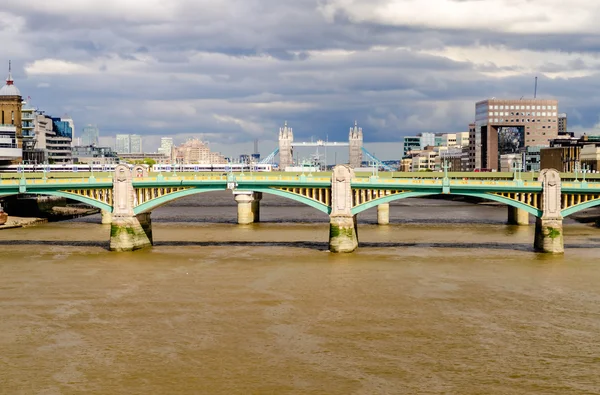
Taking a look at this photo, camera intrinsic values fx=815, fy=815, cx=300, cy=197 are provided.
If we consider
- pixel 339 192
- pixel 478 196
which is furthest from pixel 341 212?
pixel 478 196

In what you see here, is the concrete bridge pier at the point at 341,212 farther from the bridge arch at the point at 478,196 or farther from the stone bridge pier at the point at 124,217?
the stone bridge pier at the point at 124,217

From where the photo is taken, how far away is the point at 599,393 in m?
30.3

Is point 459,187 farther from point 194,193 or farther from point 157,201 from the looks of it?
point 157,201

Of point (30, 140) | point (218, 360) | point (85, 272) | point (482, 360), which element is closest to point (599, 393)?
point (482, 360)

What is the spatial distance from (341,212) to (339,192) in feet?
5.34

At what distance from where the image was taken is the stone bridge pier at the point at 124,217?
225 ft

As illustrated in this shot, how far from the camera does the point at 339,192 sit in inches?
2594

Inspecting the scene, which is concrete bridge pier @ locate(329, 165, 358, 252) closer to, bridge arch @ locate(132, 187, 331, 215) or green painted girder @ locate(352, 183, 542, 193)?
green painted girder @ locate(352, 183, 542, 193)

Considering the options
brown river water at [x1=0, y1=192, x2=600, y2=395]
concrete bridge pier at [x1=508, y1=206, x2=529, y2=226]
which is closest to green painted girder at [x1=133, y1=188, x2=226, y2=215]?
brown river water at [x1=0, y1=192, x2=600, y2=395]

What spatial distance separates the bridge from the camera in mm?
63938

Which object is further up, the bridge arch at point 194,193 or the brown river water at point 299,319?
the bridge arch at point 194,193

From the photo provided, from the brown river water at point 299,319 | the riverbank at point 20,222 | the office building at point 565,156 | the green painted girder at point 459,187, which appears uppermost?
the office building at point 565,156

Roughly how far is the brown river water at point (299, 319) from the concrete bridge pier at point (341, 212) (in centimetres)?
164

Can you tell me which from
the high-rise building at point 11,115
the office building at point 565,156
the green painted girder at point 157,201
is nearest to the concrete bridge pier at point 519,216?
the green painted girder at point 157,201
